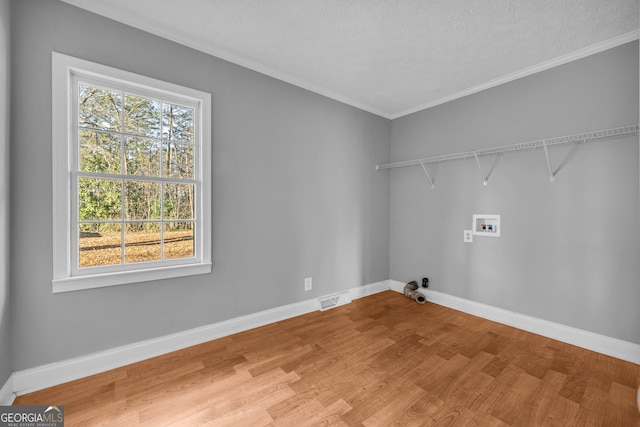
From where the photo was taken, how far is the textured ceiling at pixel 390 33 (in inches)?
75.2

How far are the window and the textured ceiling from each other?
1.64ft

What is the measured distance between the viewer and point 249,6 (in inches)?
75.7

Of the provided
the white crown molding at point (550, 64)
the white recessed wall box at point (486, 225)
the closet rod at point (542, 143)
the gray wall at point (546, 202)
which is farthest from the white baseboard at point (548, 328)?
the white crown molding at point (550, 64)

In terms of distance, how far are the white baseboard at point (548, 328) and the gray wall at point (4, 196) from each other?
12.4 ft

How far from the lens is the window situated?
1.85 m

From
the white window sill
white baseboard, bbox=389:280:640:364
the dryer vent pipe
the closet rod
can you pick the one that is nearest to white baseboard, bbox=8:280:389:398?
the white window sill

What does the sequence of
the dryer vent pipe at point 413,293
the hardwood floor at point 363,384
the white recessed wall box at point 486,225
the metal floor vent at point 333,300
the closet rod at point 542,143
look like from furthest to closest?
the dryer vent pipe at point 413,293, the metal floor vent at point 333,300, the white recessed wall box at point 486,225, the closet rod at point 542,143, the hardwood floor at point 363,384

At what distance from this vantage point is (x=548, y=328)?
2.55 metres

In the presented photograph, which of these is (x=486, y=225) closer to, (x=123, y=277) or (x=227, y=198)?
(x=227, y=198)

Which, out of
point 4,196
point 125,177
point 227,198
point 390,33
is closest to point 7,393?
point 4,196

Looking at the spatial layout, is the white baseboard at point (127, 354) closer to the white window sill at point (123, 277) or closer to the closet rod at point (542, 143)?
the white window sill at point (123, 277)

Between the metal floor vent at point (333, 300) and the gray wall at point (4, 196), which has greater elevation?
the gray wall at point (4, 196)

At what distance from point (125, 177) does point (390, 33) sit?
236cm

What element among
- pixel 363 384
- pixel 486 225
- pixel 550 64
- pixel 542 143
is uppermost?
pixel 550 64
